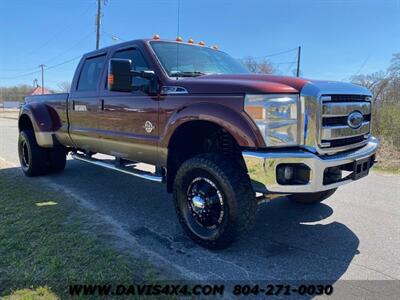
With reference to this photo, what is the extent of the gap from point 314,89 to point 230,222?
134cm

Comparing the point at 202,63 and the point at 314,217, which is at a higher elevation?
the point at 202,63

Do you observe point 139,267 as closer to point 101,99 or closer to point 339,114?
point 339,114

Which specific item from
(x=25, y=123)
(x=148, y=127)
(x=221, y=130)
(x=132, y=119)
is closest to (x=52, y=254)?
(x=148, y=127)

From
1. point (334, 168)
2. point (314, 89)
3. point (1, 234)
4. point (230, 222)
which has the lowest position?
point (1, 234)

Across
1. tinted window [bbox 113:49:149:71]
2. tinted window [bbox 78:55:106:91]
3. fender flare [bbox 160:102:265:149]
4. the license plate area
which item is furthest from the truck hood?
tinted window [bbox 78:55:106:91]

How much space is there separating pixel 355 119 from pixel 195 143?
1.64 m

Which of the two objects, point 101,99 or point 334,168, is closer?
point 334,168

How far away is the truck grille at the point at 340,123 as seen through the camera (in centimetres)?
297

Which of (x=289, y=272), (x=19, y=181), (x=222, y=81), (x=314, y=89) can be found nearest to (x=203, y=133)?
(x=222, y=81)

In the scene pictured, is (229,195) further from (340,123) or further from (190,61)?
(190,61)

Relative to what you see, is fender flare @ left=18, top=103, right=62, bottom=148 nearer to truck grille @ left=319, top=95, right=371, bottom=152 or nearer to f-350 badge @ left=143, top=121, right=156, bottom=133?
f-350 badge @ left=143, top=121, right=156, bottom=133

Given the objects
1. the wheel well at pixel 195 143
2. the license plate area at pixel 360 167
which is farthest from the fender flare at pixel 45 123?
the license plate area at pixel 360 167

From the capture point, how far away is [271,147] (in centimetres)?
292

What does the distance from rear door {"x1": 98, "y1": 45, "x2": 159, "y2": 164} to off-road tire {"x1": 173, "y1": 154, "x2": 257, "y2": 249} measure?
2.77ft
